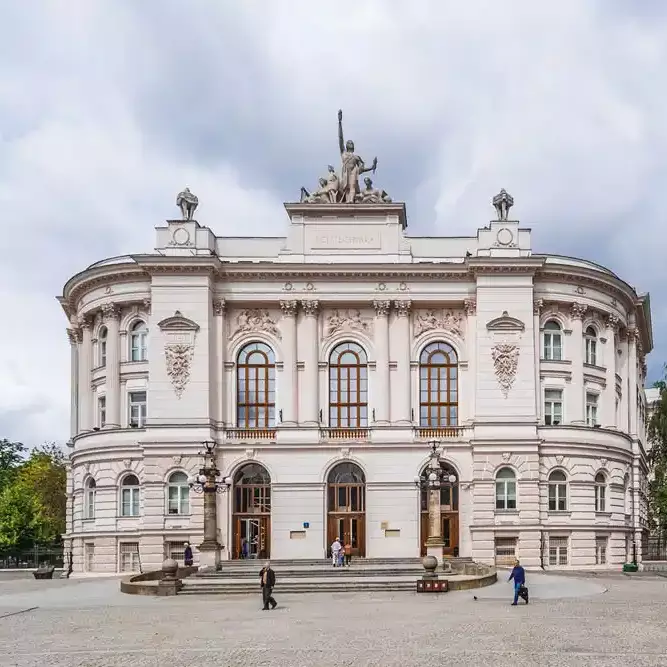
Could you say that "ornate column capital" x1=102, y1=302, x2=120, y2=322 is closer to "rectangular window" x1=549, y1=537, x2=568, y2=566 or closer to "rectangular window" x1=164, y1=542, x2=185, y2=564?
"rectangular window" x1=164, y1=542, x2=185, y2=564

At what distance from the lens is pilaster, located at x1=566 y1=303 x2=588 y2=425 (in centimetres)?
6116

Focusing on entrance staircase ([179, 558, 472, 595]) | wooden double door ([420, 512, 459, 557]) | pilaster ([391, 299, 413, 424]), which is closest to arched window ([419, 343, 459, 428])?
pilaster ([391, 299, 413, 424])

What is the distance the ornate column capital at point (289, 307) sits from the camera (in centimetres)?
6106

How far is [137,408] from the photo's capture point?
204 feet

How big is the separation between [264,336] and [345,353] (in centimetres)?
447

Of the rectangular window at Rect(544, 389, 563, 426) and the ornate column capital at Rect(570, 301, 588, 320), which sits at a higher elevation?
the ornate column capital at Rect(570, 301, 588, 320)

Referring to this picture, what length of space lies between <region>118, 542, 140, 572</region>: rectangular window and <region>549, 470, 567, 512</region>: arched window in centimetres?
2200

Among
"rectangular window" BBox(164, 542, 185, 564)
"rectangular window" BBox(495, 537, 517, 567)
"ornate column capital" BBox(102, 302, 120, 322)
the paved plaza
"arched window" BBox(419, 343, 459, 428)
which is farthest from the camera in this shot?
"ornate column capital" BBox(102, 302, 120, 322)

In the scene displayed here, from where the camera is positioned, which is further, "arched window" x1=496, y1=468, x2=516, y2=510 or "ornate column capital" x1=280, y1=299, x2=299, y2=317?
"ornate column capital" x1=280, y1=299, x2=299, y2=317

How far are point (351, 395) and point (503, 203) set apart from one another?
1334cm

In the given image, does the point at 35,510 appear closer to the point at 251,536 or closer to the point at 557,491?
the point at 251,536

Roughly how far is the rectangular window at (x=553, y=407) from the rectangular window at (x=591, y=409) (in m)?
1.85

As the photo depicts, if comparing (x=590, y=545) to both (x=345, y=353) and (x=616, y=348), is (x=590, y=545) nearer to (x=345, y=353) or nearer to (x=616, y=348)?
(x=616, y=348)

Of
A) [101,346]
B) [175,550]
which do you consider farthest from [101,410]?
[175,550]
